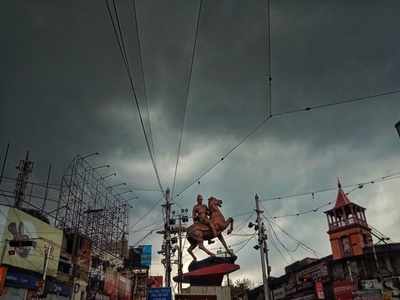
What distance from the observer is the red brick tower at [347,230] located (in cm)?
4288

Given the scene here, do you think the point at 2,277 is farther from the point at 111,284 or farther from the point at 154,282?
the point at 154,282

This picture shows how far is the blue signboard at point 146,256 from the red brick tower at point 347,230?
84.5 ft

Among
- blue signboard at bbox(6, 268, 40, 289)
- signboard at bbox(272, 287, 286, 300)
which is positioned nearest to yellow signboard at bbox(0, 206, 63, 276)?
blue signboard at bbox(6, 268, 40, 289)

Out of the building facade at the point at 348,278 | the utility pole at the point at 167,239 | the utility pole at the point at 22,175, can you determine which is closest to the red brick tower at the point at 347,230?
the building facade at the point at 348,278

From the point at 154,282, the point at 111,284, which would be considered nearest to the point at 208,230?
the point at 111,284

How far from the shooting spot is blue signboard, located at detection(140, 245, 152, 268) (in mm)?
52719

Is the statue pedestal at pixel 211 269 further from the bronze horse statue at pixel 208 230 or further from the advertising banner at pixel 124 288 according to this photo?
the advertising banner at pixel 124 288

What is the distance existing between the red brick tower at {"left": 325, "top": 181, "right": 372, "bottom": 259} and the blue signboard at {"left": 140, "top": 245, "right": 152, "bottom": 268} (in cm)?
2575

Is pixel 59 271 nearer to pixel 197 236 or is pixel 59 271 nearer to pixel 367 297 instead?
pixel 197 236

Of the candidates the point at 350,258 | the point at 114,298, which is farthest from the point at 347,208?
the point at 114,298

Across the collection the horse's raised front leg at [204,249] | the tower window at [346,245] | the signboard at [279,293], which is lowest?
the signboard at [279,293]

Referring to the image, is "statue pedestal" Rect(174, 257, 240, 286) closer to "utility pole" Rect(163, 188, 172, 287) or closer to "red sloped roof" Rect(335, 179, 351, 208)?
"utility pole" Rect(163, 188, 172, 287)

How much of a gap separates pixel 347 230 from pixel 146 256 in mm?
28214

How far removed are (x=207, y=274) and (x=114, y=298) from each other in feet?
71.8
